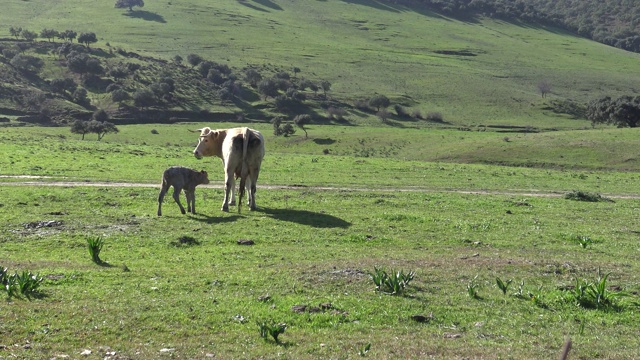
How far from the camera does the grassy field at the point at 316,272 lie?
→ 1119cm

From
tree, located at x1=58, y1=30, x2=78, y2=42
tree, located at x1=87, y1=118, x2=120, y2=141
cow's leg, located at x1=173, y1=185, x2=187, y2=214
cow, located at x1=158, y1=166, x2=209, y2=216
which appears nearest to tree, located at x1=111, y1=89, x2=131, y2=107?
tree, located at x1=87, y1=118, x2=120, y2=141

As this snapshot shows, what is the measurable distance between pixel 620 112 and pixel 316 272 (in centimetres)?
8118

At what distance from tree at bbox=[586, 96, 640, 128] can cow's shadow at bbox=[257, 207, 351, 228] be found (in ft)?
237

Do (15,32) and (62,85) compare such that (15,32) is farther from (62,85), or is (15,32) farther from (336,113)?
(336,113)

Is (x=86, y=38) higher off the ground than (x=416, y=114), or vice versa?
(x=86, y=38)

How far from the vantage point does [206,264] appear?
16953mm

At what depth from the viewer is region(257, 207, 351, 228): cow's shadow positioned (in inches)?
932

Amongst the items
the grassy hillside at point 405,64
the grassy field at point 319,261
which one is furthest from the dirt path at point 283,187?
the grassy hillside at point 405,64

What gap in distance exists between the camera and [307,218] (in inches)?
979

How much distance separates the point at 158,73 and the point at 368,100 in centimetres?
4317

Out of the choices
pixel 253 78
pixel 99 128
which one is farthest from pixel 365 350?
pixel 253 78

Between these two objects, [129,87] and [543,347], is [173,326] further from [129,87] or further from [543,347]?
[129,87]

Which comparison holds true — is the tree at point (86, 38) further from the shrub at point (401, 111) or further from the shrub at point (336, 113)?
the shrub at point (401, 111)

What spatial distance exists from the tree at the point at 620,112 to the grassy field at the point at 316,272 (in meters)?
57.1
